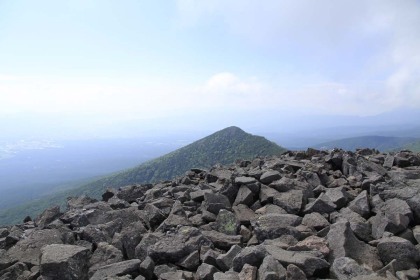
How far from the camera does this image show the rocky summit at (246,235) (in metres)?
7.63

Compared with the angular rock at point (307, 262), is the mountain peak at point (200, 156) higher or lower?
lower

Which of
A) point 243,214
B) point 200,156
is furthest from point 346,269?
point 200,156

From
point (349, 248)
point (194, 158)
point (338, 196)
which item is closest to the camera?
point (349, 248)

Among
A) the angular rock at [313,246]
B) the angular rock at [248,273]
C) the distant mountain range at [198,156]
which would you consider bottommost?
the distant mountain range at [198,156]

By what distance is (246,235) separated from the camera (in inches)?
395

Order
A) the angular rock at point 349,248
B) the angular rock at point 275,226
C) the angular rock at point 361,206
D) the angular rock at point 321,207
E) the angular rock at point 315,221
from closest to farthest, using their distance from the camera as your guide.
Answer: the angular rock at point 349,248 < the angular rock at point 275,226 < the angular rock at point 315,221 < the angular rock at point 361,206 < the angular rock at point 321,207

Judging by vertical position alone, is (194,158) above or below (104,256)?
below

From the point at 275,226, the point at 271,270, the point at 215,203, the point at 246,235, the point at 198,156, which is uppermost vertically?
the point at 215,203

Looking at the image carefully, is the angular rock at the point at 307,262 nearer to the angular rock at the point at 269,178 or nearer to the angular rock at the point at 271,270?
the angular rock at the point at 271,270

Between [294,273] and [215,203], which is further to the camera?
[215,203]

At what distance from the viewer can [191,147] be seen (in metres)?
116

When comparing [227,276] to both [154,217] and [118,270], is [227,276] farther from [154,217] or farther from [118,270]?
[154,217]

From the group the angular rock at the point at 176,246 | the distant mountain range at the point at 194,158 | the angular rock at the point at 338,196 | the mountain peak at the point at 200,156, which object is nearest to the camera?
the angular rock at the point at 176,246

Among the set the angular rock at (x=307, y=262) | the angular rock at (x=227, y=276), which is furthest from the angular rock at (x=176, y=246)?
the angular rock at (x=307, y=262)
